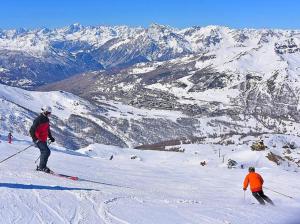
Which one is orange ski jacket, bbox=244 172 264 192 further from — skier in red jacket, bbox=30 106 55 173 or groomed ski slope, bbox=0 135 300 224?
skier in red jacket, bbox=30 106 55 173

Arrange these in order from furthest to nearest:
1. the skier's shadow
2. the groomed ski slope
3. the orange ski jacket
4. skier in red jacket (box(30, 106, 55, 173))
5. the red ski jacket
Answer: the orange ski jacket < the red ski jacket < skier in red jacket (box(30, 106, 55, 173)) < the skier's shadow < the groomed ski slope

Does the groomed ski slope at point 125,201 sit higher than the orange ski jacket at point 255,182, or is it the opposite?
the orange ski jacket at point 255,182

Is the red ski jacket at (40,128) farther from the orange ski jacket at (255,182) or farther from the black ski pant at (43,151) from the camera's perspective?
the orange ski jacket at (255,182)

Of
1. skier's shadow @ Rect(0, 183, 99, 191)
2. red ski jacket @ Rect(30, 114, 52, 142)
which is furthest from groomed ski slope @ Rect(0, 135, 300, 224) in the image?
red ski jacket @ Rect(30, 114, 52, 142)

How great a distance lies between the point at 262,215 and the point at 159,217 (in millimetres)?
5347

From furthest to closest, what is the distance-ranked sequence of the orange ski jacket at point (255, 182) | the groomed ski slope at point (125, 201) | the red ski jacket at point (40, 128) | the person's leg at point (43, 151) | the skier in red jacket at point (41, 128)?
the orange ski jacket at point (255, 182)
the person's leg at point (43, 151)
the red ski jacket at point (40, 128)
the skier in red jacket at point (41, 128)
the groomed ski slope at point (125, 201)

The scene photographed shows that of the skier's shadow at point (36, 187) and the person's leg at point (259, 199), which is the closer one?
the skier's shadow at point (36, 187)

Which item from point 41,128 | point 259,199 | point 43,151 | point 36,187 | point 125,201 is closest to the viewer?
point 125,201

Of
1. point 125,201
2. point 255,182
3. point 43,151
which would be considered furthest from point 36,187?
point 255,182

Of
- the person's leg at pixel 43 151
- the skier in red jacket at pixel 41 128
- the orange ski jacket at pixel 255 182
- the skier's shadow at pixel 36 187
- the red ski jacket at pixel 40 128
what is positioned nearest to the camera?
the skier's shadow at pixel 36 187

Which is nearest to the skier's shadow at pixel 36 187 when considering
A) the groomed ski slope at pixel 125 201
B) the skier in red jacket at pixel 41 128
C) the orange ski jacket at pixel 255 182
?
the groomed ski slope at pixel 125 201

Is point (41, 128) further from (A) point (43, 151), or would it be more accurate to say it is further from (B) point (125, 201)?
(B) point (125, 201)

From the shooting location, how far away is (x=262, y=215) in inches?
881

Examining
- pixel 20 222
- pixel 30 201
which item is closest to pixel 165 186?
pixel 30 201
